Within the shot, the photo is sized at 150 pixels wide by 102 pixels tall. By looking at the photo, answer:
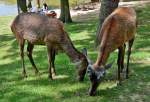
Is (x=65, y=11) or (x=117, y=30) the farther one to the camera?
(x=65, y=11)

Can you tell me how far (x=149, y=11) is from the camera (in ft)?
84.7

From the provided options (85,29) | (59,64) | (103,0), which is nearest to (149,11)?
(85,29)

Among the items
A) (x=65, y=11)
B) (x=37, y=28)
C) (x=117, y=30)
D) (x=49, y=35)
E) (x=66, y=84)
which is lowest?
(x=65, y=11)

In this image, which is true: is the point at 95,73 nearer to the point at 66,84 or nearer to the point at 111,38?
the point at 111,38

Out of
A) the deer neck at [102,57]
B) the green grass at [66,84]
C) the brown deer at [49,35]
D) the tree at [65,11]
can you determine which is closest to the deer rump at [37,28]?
the brown deer at [49,35]

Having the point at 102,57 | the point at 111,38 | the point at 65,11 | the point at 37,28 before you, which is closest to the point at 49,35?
the point at 37,28

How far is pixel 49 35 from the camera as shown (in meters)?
11.2

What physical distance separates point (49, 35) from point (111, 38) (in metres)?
1.94

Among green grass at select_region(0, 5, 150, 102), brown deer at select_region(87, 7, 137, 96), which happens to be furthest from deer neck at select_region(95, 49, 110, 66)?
green grass at select_region(0, 5, 150, 102)

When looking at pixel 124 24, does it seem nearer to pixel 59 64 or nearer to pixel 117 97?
pixel 117 97

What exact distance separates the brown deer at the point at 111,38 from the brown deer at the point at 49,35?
889 millimetres

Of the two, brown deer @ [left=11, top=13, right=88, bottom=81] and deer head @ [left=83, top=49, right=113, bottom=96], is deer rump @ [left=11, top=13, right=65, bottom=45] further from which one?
deer head @ [left=83, top=49, right=113, bottom=96]

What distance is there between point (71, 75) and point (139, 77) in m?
1.90

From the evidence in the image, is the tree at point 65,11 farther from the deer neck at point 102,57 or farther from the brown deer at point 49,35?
the deer neck at point 102,57
